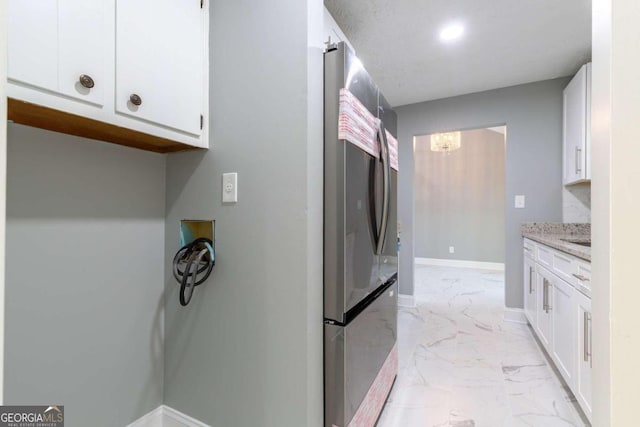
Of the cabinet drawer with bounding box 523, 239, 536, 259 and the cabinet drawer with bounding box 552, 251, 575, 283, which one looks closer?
the cabinet drawer with bounding box 552, 251, 575, 283

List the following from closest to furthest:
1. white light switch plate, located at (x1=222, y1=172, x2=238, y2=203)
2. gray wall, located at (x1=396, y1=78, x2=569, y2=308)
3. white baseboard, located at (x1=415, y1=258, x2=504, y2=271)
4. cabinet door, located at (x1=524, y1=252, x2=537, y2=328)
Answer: white light switch plate, located at (x1=222, y1=172, x2=238, y2=203), cabinet door, located at (x1=524, y1=252, x2=537, y2=328), gray wall, located at (x1=396, y1=78, x2=569, y2=308), white baseboard, located at (x1=415, y1=258, x2=504, y2=271)

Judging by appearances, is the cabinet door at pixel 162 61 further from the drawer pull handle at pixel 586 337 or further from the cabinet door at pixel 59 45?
the drawer pull handle at pixel 586 337

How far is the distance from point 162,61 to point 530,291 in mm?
3211

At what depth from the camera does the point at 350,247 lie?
107 centimetres

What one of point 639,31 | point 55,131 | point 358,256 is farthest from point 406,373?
point 55,131

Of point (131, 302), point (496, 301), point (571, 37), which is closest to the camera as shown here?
point (131, 302)

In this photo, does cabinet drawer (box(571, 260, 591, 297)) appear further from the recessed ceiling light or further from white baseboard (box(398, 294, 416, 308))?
white baseboard (box(398, 294, 416, 308))

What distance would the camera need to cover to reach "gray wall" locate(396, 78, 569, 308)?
9.02 ft

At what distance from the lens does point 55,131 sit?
104 centimetres

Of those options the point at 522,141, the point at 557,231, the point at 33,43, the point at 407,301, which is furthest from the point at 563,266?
the point at 33,43

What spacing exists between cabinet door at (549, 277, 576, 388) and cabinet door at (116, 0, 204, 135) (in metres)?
2.23

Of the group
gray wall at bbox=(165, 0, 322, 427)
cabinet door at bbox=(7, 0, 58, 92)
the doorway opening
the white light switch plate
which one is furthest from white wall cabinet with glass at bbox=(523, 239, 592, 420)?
the doorway opening

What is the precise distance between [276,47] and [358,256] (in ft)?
2.90

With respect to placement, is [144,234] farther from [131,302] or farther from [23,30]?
[23,30]
